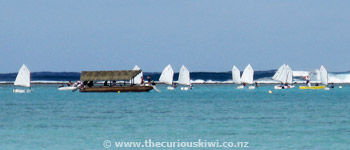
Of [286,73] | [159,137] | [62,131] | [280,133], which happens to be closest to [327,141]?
[280,133]

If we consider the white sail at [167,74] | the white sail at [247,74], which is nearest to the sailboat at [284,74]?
the white sail at [247,74]

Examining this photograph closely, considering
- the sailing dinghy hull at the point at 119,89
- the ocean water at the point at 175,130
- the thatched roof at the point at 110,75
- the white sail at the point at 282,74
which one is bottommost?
the ocean water at the point at 175,130

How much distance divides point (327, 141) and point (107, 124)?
15.6 meters

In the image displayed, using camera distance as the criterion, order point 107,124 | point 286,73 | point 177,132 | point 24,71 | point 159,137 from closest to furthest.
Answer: point 159,137, point 177,132, point 107,124, point 24,71, point 286,73

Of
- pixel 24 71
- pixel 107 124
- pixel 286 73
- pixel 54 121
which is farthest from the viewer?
pixel 286 73

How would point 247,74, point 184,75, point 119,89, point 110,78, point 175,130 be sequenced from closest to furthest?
point 175,130, point 110,78, point 119,89, point 184,75, point 247,74

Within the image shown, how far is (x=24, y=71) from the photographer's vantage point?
378 ft

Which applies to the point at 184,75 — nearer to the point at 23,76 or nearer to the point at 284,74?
the point at 284,74

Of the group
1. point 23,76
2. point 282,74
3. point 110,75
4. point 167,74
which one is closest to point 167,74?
point 167,74

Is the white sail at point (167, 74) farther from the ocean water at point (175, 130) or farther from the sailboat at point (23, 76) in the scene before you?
the ocean water at point (175, 130)

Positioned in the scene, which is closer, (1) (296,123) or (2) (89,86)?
(1) (296,123)

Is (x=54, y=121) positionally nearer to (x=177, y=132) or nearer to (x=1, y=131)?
(x=1, y=131)

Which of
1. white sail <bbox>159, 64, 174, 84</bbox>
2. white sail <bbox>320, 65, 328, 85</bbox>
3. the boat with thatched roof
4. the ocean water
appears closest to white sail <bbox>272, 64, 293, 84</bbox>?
white sail <bbox>320, 65, 328, 85</bbox>

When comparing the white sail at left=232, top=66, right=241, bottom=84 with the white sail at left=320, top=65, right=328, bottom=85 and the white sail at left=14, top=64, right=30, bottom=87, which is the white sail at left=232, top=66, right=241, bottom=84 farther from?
the white sail at left=14, top=64, right=30, bottom=87
